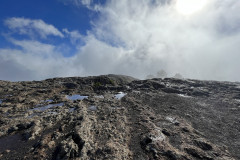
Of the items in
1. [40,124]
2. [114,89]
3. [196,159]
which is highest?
[114,89]

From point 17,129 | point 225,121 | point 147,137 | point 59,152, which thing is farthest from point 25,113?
point 225,121

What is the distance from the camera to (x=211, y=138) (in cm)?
1878

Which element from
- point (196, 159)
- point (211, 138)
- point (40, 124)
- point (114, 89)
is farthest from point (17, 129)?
point (114, 89)

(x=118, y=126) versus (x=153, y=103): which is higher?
(x=153, y=103)

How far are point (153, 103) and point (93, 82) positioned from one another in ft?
106

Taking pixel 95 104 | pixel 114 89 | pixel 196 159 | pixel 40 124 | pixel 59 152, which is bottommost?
pixel 196 159

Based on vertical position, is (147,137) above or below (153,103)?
below

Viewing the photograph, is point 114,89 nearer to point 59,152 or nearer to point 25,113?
point 25,113

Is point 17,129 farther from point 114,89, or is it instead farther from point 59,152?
point 114,89

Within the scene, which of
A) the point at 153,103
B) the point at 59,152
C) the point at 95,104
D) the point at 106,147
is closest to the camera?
the point at 59,152

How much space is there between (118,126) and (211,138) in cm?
1429

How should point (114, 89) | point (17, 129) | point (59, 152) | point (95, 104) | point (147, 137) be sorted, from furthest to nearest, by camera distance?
1. point (114, 89)
2. point (95, 104)
3. point (17, 129)
4. point (147, 137)
5. point (59, 152)

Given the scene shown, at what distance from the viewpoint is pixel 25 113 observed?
2383cm

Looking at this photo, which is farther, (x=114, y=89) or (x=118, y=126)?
(x=114, y=89)
